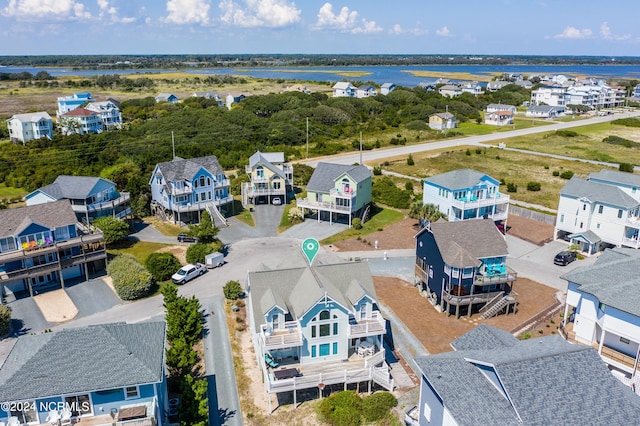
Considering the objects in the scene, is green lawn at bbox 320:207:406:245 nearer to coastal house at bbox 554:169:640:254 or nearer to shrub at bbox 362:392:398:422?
coastal house at bbox 554:169:640:254

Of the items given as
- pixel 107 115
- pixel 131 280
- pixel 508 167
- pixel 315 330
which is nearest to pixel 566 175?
pixel 508 167

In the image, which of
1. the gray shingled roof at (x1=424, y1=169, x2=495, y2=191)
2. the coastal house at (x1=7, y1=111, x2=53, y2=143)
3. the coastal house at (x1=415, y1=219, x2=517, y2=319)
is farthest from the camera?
the coastal house at (x1=7, y1=111, x2=53, y2=143)

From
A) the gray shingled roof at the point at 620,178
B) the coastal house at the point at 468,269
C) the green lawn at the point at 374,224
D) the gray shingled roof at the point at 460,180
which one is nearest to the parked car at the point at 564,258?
the coastal house at the point at 468,269

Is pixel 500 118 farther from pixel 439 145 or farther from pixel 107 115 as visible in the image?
pixel 107 115

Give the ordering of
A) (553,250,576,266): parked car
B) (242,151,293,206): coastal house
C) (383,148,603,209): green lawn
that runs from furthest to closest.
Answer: (383,148,603,209): green lawn, (242,151,293,206): coastal house, (553,250,576,266): parked car

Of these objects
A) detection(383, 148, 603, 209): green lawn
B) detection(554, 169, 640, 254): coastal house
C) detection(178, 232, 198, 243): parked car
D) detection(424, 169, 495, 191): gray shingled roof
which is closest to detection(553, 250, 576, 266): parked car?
detection(554, 169, 640, 254): coastal house

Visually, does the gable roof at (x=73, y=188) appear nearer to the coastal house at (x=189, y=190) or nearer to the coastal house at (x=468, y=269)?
the coastal house at (x=189, y=190)
